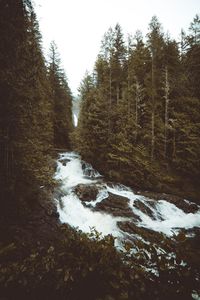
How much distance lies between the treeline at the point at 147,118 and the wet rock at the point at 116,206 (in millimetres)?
4442

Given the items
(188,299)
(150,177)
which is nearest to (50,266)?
(188,299)

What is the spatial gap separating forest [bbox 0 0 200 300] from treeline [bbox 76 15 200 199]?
129 millimetres

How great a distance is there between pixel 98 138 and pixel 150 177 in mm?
7762

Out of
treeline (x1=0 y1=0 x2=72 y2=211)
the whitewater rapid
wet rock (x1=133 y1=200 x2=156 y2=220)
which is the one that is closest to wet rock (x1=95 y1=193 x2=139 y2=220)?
the whitewater rapid

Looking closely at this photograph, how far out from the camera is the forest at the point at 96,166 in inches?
108

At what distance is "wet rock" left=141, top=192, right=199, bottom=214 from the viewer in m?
15.8

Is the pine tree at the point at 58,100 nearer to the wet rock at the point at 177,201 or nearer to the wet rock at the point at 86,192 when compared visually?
the wet rock at the point at 86,192

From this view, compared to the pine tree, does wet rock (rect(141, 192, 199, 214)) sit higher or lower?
lower

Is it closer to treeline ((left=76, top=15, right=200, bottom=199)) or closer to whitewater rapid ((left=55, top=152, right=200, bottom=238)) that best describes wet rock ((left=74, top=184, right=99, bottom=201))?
whitewater rapid ((left=55, top=152, right=200, bottom=238))

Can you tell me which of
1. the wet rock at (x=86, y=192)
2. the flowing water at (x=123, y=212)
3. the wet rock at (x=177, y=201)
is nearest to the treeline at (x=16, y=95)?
the flowing water at (x=123, y=212)

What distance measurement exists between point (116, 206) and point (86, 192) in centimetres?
270

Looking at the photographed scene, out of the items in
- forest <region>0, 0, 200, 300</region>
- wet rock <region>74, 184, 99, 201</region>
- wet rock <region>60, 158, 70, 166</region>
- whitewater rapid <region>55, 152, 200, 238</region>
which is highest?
forest <region>0, 0, 200, 300</region>

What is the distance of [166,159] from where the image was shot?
72.4 feet

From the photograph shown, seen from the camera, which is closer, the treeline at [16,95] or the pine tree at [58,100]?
the treeline at [16,95]
